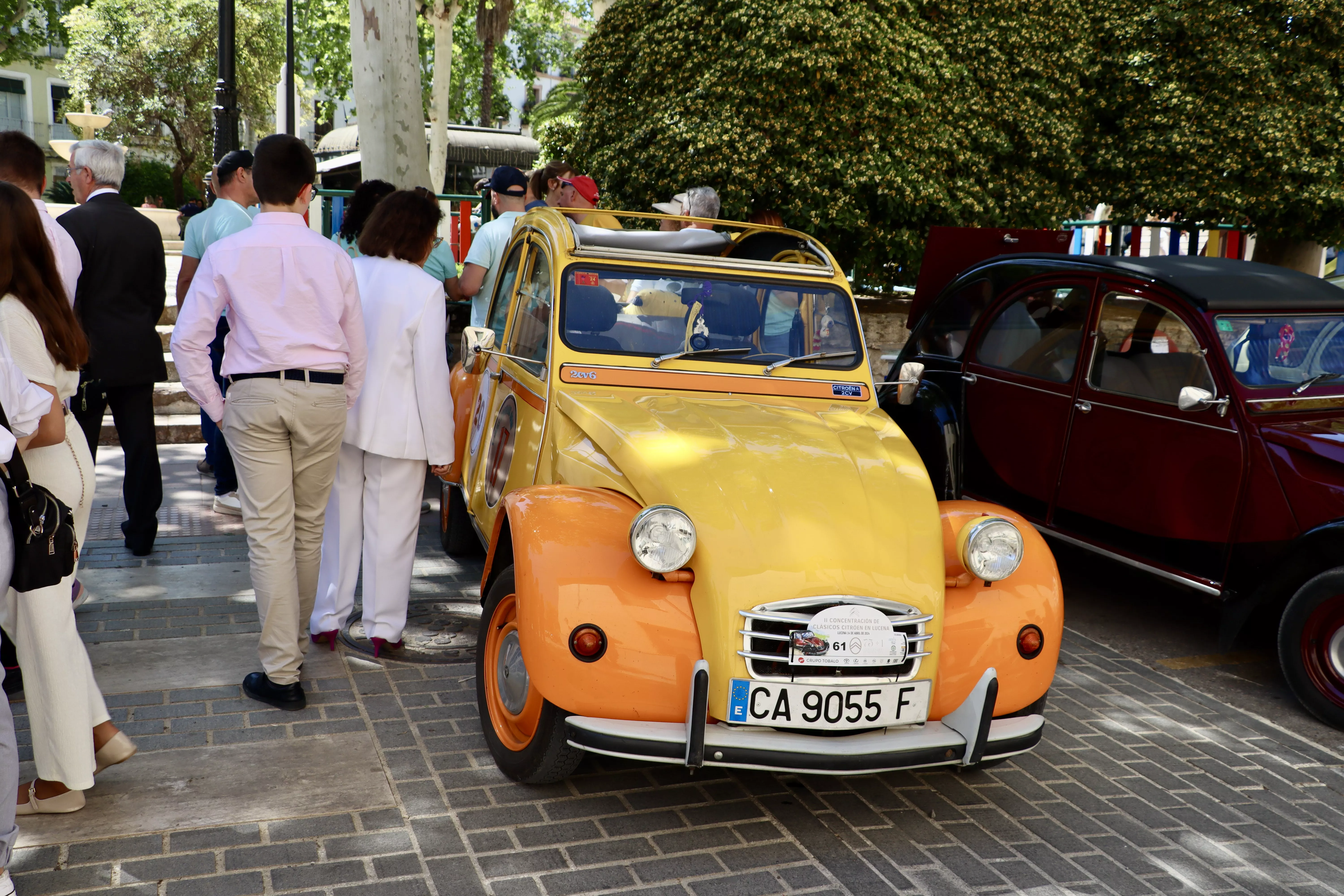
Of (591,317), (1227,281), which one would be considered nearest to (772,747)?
(591,317)

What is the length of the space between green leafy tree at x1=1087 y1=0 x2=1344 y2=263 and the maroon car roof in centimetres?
631

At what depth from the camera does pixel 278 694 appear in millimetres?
4457

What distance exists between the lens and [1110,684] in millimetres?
5387

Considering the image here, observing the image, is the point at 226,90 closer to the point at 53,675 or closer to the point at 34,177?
the point at 34,177

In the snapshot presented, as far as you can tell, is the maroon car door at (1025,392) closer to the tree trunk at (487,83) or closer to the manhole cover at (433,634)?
the manhole cover at (433,634)

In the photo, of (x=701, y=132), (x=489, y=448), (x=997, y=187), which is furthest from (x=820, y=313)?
(x=997, y=187)

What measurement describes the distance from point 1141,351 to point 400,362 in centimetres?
403

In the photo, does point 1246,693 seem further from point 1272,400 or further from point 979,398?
point 979,398

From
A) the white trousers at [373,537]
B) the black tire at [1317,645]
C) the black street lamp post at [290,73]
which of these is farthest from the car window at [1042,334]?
the black street lamp post at [290,73]

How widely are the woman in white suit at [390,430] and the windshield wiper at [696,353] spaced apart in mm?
990

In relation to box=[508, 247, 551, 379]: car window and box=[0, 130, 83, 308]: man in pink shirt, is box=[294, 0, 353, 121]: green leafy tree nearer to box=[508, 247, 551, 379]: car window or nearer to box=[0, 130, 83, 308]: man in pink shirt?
box=[0, 130, 83, 308]: man in pink shirt

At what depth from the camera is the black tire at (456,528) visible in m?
6.66

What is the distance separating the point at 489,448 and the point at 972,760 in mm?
2937

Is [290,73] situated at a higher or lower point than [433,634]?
higher
